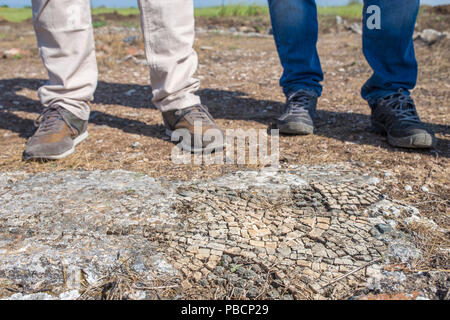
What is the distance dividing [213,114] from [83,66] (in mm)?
930

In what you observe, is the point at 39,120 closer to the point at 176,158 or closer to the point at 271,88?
the point at 176,158

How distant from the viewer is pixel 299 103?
2.17 metres

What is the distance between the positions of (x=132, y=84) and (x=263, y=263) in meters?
2.96

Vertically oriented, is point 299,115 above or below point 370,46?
below

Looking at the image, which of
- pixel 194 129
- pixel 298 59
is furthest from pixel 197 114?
pixel 298 59

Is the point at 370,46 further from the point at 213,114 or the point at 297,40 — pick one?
the point at 213,114

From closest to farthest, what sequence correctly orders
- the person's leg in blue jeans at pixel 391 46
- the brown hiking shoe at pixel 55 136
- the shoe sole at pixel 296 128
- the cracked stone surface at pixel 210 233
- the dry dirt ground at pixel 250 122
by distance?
the cracked stone surface at pixel 210 233 < the dry dirt ground at pixel 250 122 < the brown hiking shoe at pixel 55 136 < the person's leg in blue jeans at pixel 391 46 < the shoe sole at pixel 296 128

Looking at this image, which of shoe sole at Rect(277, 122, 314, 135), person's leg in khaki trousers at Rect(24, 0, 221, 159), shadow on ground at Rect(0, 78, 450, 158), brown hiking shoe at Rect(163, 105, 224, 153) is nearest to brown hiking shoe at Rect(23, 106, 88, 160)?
person's leg in khaki trousers at Rect(24, 0, 221, 159)

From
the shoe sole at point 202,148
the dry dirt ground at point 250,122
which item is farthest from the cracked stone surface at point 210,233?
the shoe sole at point 202,148

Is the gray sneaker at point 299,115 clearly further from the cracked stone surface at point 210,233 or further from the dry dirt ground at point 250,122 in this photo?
the cracked stone surface at point 210,233

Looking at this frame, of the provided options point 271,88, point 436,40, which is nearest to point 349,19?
point 436,40

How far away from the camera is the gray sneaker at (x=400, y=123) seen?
72.0 inches

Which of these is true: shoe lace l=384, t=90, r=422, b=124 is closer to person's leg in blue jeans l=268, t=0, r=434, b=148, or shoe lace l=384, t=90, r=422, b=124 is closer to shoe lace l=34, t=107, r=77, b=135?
person's leg in blue jeans l=268, t=0, r=434, b=148

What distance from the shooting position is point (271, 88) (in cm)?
332
